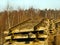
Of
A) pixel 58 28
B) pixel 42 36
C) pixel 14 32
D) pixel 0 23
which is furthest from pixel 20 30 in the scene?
pixel 0 23

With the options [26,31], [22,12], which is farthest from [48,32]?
[22,12]

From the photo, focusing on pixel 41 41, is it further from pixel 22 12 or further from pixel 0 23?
pixel 22 12

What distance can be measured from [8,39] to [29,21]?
1.75 meters

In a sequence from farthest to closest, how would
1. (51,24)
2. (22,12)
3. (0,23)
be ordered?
1. (22,12)
2. (0,23)
3. (51,24)

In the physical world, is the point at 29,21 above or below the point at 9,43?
above

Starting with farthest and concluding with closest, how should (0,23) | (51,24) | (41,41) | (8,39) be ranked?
(0,23) < (51,24) < (8,39) < (41,41)

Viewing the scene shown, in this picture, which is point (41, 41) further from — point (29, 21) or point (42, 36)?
point (29, 21)

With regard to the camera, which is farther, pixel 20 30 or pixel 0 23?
pixel 0 23

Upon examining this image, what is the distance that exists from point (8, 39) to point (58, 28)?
2447 millimetres

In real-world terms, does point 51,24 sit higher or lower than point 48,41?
higher

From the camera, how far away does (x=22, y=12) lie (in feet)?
148

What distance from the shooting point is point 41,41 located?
8.44 metres

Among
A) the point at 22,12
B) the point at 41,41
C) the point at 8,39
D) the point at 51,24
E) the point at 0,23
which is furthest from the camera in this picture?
the point at 22,12

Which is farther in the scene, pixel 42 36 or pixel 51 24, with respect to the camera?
pixel 51 24
